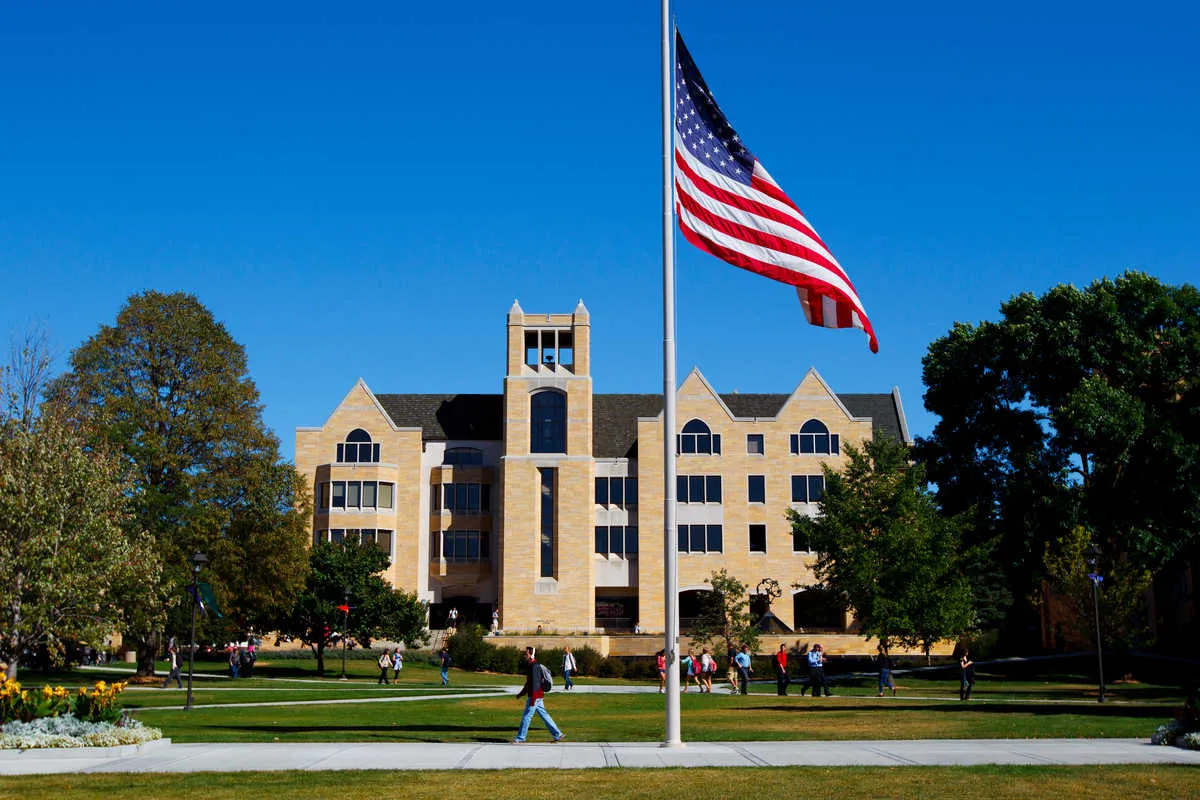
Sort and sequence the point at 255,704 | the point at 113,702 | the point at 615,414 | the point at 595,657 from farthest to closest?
the point at 615,414 < the point at 595,657 < the point at 255,704 < the point at 113,702

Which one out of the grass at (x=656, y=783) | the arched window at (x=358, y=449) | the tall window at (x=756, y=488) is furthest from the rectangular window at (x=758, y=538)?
the grass at (x=656, y=783)

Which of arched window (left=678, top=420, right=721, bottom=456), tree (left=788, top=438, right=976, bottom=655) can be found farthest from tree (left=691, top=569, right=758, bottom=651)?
arched window (left=678, top=420, right=721, bottom=456)

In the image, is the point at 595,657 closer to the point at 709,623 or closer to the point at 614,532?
the point at 709,623

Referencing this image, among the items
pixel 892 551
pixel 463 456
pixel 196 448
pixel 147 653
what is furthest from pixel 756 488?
pixel 147 653

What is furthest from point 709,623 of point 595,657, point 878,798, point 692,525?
point 878,798

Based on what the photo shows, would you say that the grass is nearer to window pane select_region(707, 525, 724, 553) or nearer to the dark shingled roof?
window pane select_region(707, 525, 724, 553)

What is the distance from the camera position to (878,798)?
1366cm

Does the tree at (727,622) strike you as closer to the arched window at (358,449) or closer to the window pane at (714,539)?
the window pane at (714,539)

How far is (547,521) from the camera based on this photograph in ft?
252

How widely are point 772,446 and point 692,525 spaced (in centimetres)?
736

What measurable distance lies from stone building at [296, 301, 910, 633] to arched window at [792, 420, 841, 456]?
0.07m

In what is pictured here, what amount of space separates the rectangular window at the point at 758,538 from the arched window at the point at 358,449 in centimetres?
2516

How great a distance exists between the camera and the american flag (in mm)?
18844

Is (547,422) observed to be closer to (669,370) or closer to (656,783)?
(669,370)
